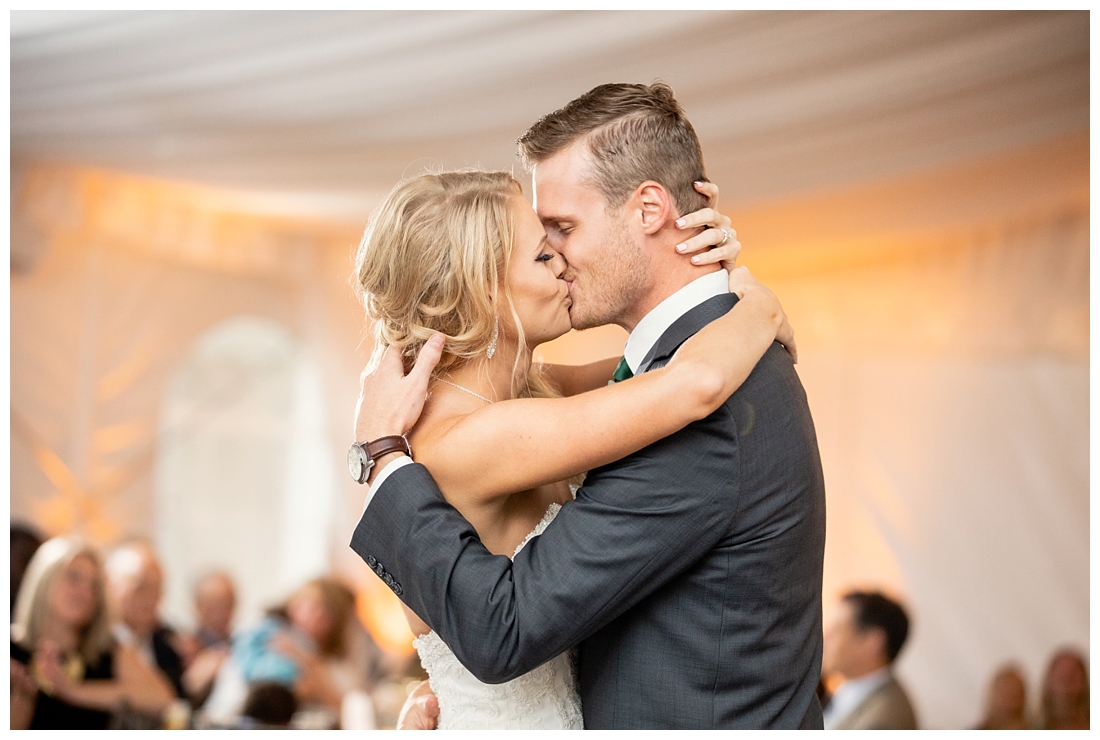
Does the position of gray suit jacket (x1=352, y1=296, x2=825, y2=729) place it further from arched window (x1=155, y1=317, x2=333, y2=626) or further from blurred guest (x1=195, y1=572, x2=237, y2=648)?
arched window (x1=155, y1=317, x2=333, y2=626)

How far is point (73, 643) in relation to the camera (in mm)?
4312

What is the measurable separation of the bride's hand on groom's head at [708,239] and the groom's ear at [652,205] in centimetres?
4

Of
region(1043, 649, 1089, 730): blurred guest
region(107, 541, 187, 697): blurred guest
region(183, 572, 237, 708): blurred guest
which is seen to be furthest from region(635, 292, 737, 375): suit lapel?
region(183, 572, 237, 708): blurred guest

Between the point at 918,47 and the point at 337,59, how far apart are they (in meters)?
2.14

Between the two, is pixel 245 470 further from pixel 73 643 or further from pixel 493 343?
pixel 493 343

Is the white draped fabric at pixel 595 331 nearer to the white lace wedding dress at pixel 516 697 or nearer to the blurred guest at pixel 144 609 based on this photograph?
the blurred guest at pixel 144 609

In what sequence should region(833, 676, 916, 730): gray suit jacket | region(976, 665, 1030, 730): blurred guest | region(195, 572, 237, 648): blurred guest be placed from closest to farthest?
region(833, 676, 916, 730): gray suit jacket → region(976, 665, 1030, 730): blurred guest → region(195, 572, 237, 648): blurred guest

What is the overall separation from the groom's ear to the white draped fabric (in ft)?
6.00

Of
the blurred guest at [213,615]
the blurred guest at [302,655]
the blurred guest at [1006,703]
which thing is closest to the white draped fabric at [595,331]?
the blurred guest at [1006,703]

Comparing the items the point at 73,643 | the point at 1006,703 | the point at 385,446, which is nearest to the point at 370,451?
the point at 385,446

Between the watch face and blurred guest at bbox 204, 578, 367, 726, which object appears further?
blurred guest at bbox 204, 578, 367, 726

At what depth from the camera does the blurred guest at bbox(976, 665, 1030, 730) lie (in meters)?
4.95

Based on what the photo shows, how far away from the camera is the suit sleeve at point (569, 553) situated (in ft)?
4.57

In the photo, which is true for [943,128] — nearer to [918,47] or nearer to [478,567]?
[918,47]
